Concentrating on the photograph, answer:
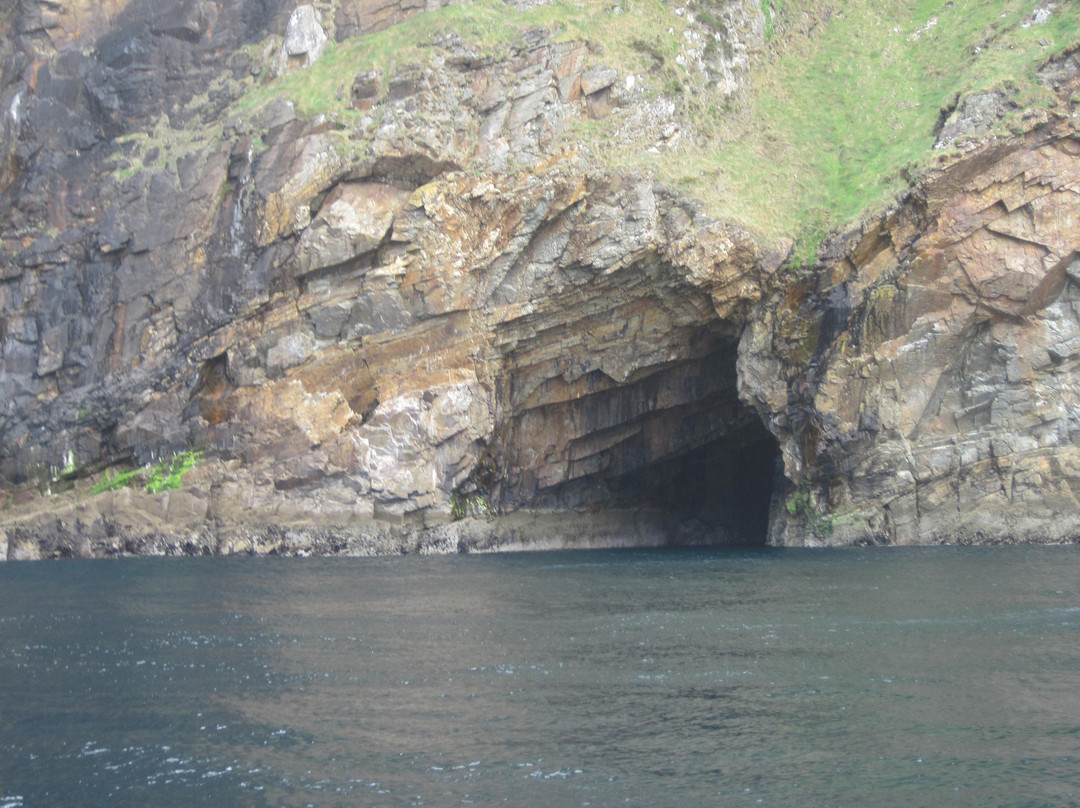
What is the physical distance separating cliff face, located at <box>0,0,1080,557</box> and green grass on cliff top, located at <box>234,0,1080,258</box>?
2.98 feet

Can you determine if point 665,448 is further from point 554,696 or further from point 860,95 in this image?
point 554,696

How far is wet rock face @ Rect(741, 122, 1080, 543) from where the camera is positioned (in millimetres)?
38062

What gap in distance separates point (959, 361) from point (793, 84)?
20.2 m

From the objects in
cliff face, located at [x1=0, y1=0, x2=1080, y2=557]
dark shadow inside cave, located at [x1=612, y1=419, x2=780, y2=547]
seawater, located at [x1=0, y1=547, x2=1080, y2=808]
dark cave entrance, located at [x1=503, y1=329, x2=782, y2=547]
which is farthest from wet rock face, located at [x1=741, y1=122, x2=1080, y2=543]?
dark shadow inside cave, located at [x1=612, y1=419, x2=780, y2=547]

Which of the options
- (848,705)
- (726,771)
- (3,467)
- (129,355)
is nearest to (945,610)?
(848,705)

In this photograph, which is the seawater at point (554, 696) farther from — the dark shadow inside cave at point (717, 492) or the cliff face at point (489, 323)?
the dark shadow inside cave at point (717, 492)

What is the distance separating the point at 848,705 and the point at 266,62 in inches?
1936

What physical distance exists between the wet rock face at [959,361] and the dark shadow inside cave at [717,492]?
1400 centimetres

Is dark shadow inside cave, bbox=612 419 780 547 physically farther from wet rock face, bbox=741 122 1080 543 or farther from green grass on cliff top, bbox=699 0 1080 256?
green grass on cliff top, bbox=699 0 1080 256

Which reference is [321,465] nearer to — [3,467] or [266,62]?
[3,467]

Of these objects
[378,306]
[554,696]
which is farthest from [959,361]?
[554,696]

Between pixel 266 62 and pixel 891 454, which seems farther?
pixel 266 62

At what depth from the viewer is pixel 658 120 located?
152 ft

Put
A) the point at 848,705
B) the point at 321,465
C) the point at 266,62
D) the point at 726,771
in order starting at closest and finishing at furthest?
the point at 726,771
the point at 848,705
the point at 321,465
the point at 266,62
